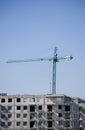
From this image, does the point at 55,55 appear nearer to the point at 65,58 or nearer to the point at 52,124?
the point at 65,58

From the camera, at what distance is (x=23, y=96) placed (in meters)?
86.2

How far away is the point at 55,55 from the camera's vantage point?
126188 millimetres

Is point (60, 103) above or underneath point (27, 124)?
above

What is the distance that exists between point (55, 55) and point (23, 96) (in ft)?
147

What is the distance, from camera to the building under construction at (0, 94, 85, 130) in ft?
277

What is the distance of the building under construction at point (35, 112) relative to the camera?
8444 centimetres

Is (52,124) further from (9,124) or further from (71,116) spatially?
(9,124)

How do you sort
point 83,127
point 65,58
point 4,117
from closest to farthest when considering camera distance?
point 4,117 < point 83,127 < point 65,58

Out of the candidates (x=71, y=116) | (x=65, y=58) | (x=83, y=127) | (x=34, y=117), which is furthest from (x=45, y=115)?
(x=65, y=58)

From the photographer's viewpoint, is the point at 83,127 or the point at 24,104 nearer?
the point at 24,104

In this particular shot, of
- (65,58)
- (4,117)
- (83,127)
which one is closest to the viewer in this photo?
(4,117)

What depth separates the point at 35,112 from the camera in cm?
8481

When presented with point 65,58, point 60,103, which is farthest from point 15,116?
point 65,58

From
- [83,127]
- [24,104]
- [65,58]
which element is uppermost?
[65,58]
